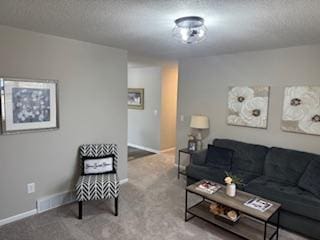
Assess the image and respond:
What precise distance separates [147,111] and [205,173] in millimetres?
3219

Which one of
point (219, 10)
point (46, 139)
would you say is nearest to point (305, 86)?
point (219, 10)

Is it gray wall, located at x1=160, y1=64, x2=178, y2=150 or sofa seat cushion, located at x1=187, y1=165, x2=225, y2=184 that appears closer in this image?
sofa seat cushion, located at x1=187, y1=165, x2=225, y2=184

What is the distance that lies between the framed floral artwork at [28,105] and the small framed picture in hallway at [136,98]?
3510 millimetres

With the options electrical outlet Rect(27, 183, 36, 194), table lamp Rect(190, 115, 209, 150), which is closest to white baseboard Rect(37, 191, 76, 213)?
electrical outlet Rect(27, 183, 36, 194)

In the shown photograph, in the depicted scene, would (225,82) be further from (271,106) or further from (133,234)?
(133,234)

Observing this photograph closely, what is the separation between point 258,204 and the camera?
251 cm

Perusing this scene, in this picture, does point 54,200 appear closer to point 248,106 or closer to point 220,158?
point 220,158

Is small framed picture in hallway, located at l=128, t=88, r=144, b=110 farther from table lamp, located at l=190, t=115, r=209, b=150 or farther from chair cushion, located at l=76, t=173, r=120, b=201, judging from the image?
chair cushion, located at l=76, t=173, r=120, b=201

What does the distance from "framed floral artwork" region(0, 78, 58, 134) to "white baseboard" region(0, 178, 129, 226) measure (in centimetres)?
97

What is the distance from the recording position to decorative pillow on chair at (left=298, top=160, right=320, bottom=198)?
2717 millimetres

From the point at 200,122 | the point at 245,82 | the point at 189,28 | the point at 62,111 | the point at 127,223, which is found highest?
the point at 189,28

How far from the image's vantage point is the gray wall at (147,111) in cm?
613

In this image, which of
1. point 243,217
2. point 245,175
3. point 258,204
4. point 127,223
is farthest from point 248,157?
point 127,223

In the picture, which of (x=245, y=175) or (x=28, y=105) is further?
(x=245, y=175)
